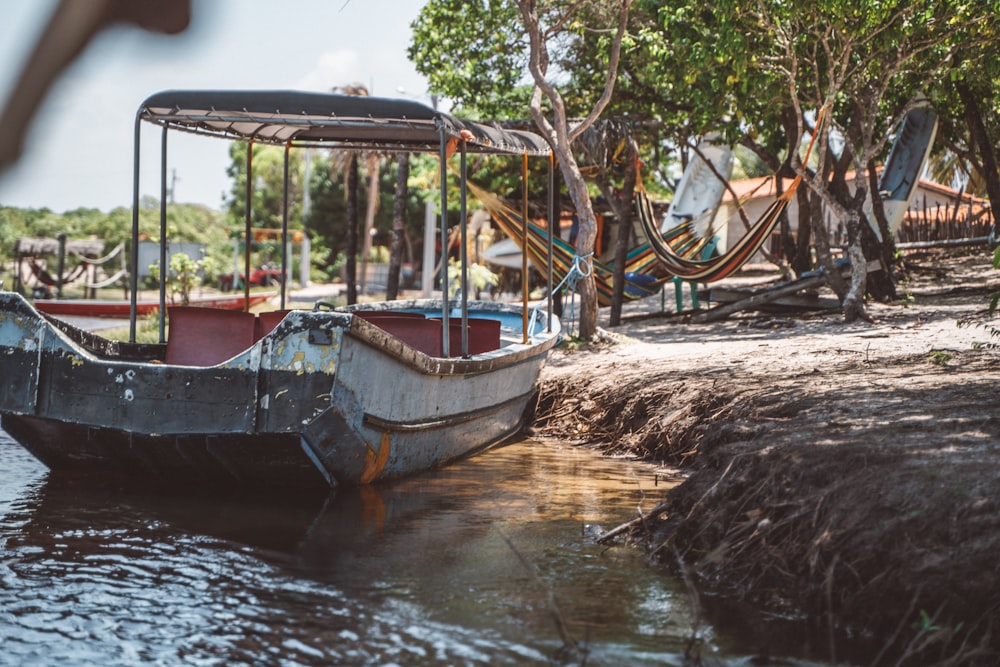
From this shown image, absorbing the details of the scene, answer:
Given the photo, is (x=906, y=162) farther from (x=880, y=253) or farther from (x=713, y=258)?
(x=713, y=258)

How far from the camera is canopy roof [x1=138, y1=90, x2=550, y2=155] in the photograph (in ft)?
19.5

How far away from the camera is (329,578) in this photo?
4.25m

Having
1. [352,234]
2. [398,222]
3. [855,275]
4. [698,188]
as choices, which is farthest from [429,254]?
[855,275]

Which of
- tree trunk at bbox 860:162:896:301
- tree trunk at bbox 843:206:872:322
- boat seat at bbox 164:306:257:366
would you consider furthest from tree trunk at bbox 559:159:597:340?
boat seat at bbox 164:306:257:366

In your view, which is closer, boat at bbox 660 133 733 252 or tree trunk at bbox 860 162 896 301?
tree trunk at bbox 860 162 896 301

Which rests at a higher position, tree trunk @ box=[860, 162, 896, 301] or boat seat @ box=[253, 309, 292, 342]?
tree trunk @ box=[860, 162, 896, 301]

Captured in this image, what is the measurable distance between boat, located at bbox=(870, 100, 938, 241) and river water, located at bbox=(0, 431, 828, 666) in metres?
11.6

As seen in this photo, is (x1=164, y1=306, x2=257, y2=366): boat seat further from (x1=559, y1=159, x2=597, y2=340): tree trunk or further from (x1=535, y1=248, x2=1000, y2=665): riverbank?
(x1=559, y1=159, x2=597, y2=340): tree trunk

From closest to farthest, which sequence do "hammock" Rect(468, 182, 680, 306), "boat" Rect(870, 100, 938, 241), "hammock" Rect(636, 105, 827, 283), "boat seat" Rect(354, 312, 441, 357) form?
"boat seat" Rect(354, 312, 441, 357)
"hammock" Rect(636, 105, 827, 283)
"hammock" Rect(468, 182, 680, 306)
"boat" Rect(870, 100, 938, 241)

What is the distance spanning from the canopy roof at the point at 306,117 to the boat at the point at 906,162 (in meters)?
10.2

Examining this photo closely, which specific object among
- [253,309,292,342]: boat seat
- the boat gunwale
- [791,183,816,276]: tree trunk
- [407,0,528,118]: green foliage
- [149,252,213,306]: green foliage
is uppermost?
[407,0,528,118]: green foliage

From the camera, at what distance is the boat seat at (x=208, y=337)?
6.45m

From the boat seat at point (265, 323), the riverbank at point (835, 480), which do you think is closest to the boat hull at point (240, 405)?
the boat seat at point (265, 323)

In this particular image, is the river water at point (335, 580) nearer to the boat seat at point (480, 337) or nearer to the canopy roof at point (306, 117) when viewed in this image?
the boat seat at point (480, 337)
